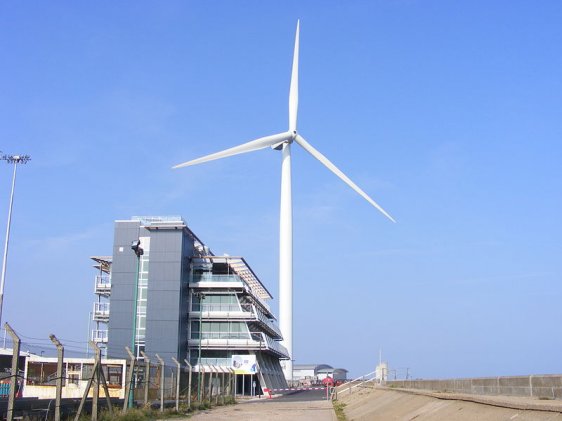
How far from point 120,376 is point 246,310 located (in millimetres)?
30216

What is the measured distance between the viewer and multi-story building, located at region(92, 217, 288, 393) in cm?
7269

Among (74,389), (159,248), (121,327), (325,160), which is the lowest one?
(74,389)

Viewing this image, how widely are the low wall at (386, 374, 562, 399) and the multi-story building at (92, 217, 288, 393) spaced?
1967 inches

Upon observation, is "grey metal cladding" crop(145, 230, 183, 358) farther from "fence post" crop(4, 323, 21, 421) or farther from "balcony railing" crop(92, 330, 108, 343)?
"fence post" crop(4, 323, 21, 421)

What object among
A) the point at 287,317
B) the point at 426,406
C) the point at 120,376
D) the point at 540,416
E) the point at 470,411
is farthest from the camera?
the point at 287,317

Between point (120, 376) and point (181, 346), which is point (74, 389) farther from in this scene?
point (181, 346)

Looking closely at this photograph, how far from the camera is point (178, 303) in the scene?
72.8 m

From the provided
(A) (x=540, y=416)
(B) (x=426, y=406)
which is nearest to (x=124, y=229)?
(B) (x=426, y=406)

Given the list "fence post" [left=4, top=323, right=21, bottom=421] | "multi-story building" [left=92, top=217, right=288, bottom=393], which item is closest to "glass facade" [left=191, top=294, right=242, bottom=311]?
"multi-story building" [left=92, top=217, right=288, bottom=393]

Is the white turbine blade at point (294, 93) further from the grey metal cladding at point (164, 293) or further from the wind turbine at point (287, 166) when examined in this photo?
the grey metal cladding at point (164, 293)

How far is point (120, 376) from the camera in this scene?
4969cm

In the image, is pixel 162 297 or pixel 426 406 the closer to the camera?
pixel 426 406

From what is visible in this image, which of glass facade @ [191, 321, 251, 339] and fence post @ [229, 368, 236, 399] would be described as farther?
glass facade @ [191, 321, 251, 339]

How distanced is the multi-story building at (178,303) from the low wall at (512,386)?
49965mm
